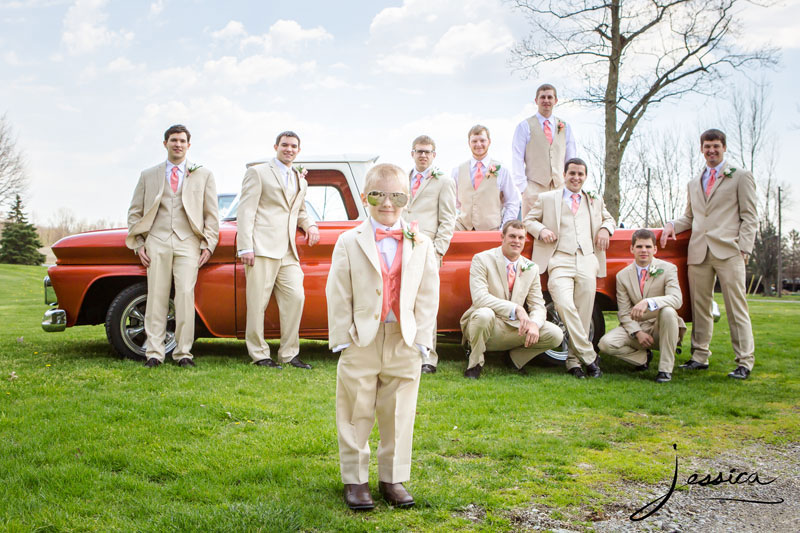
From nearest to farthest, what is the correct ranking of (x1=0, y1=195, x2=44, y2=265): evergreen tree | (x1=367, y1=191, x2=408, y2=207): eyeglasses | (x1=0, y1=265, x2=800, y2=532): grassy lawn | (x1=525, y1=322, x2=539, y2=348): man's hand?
1. (x1=0, y1=265, x2=800, y2=532): grassy lawn
2. (x1=367, y1=191, x2=408, y2=207): eyeglasses
3. (x1=525, y1=322, x2=539, y2=348): man's hand
4. (x1=0, y1=195, x2=44, y2=265): evergreen tree

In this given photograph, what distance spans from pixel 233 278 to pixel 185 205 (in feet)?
2.70

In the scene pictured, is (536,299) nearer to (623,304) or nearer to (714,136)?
(623,304)

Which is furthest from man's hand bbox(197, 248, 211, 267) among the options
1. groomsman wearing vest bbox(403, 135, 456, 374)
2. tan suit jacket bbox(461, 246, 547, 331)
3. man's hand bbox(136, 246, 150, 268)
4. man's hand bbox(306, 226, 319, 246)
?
tan suit jacket bbox(461, 246, 547, 331)

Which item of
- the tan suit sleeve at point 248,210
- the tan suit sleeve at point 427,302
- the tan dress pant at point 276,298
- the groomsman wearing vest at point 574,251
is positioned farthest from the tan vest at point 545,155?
the tan suit sleeve at point 427,302

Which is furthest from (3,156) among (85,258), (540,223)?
(540,223)

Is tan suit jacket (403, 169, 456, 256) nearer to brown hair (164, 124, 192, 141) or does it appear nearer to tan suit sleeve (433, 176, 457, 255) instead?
tan suit sleeve (433, 176, 457, 255)

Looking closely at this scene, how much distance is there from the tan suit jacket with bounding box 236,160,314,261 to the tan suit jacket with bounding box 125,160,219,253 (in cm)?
29

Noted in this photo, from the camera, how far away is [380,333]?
10.2 feet

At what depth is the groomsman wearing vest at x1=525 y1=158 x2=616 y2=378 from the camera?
619 centimetres

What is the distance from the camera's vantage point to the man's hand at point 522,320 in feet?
19.2

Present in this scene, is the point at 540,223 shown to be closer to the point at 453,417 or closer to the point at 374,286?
the point at 453,417

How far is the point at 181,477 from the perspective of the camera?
327 cm

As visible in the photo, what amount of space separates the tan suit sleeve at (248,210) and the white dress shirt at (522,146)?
2815 mm

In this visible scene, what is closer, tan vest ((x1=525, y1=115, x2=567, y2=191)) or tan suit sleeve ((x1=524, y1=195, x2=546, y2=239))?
tan suit sleeve ((x1=524, y1=195, x2=546, y2=239))
